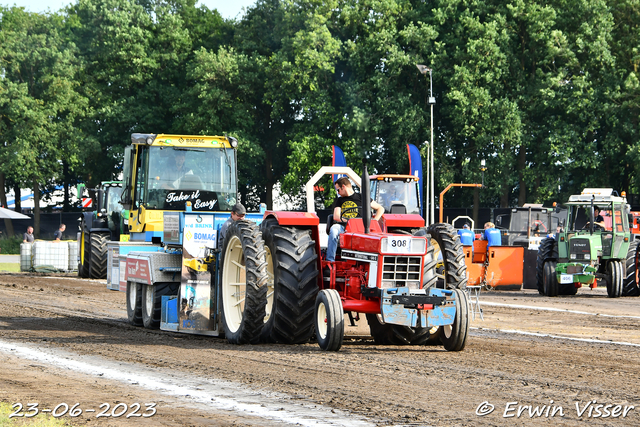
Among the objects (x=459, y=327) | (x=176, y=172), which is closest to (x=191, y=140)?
(x=176, y=172)

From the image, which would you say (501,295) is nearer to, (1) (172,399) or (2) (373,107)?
(1) (172,399)

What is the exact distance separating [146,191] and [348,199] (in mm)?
6851

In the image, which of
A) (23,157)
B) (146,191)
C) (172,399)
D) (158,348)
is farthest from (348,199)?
(23,157)

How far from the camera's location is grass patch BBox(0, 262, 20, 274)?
3328cm

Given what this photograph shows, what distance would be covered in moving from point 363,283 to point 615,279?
14.1 meters

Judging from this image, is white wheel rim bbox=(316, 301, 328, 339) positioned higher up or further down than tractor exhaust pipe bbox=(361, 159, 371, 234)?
further down

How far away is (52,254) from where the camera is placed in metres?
31.5

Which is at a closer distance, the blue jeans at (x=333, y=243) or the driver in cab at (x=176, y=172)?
the blue jeans at (x=333, y=243)

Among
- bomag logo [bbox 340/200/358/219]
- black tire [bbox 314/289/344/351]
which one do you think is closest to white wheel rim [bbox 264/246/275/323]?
bomag logo [bbox 340/200/358/219]

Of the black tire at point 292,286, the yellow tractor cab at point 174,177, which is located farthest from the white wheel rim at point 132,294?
the black tire at point 292,286

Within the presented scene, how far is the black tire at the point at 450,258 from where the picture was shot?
10.9m

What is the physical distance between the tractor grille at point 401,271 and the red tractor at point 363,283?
1 cm

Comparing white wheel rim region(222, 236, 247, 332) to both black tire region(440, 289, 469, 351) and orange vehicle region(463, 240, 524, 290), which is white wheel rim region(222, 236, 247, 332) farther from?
orange vehicle region(463, 240, 524, 290)

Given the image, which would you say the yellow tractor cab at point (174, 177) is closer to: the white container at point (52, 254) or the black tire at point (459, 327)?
the black tire at point (459, 327)
